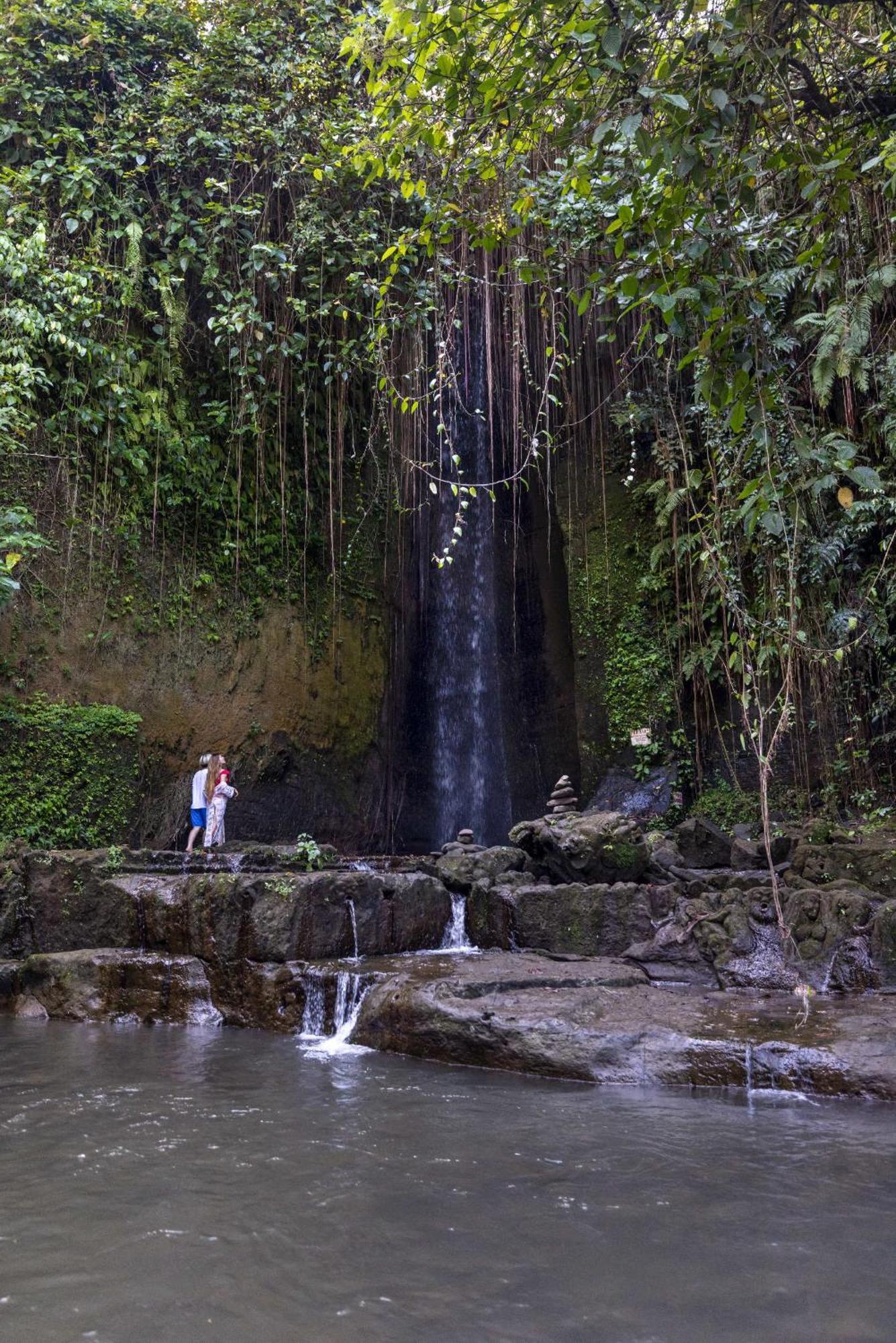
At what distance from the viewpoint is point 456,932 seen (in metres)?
8.52

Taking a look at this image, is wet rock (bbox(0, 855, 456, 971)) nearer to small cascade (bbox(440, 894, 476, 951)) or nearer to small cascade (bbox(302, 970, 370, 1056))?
small cascade (bbox(440, 894, 476, 951))

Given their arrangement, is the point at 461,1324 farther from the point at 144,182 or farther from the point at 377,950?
the point at 144,182

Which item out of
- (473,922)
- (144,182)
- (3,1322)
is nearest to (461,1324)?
(3,1322)

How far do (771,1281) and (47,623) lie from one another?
997cm

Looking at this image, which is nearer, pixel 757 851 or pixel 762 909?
pixel 762 909

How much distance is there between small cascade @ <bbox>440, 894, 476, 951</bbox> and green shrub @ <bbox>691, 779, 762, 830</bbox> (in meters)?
3.88

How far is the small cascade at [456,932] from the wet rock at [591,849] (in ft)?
3.24

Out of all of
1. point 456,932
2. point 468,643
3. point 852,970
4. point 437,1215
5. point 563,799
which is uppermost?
point 468,643

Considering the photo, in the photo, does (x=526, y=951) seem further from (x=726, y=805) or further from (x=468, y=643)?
(x=468, y=643)

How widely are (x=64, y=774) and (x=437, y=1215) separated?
8.04 m

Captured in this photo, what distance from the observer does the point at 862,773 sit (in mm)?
10672

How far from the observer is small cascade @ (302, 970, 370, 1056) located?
6305 mm

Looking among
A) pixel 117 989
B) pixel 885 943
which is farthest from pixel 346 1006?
pixel 885 943

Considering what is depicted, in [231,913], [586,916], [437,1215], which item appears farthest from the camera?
[586,916]
